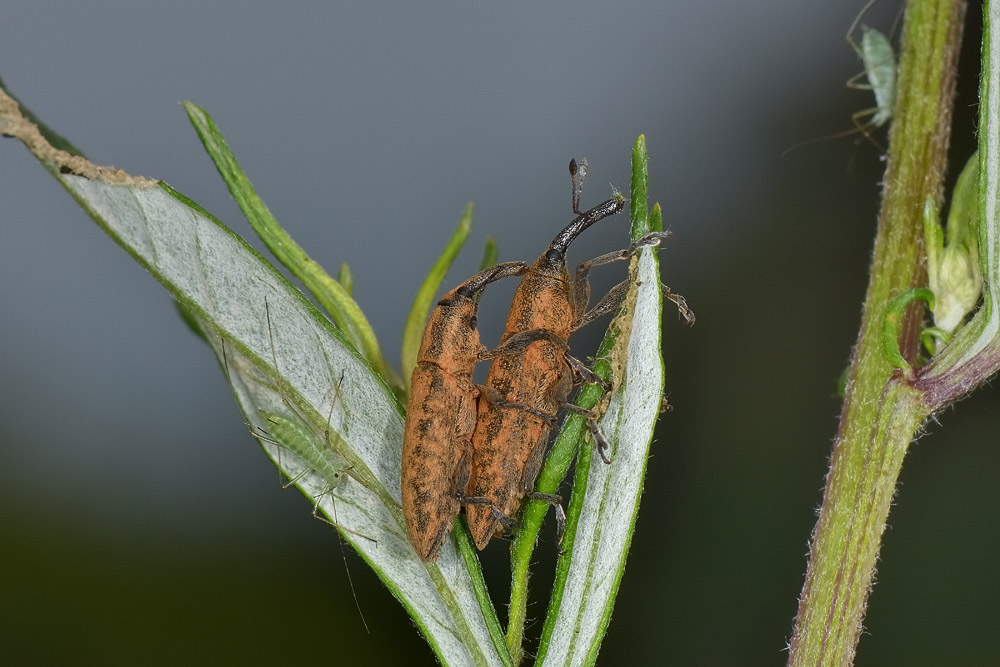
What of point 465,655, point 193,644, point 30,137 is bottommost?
point 193,644

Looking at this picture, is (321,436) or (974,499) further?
(974,499)

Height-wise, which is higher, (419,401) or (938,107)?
(938,107)

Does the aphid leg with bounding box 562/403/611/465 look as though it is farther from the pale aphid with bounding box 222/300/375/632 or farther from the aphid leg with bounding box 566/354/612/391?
the pale aphid with bounding box 222/300/375/632

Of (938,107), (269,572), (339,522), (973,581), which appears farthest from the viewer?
(269,572)

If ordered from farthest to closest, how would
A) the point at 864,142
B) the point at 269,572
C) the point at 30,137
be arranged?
1. the point at 864,142
2. the point at 269,572
3. the point at 30,137

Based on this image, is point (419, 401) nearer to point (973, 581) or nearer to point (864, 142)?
point (973, 581)

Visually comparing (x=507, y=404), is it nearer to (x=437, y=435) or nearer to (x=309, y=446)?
(x=437, y=435)

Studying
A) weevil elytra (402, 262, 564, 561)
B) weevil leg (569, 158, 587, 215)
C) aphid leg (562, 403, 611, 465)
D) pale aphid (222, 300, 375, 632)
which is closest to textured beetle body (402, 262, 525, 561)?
weevil elytra (402, 262, 564, 561)

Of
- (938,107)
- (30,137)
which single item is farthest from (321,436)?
(938,107)
